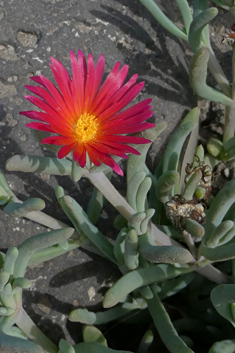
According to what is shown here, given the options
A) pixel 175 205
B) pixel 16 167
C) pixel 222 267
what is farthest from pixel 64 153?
pixel 222 267

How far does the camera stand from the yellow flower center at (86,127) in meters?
0.78

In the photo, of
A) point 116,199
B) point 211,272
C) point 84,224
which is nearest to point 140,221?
point 116,199

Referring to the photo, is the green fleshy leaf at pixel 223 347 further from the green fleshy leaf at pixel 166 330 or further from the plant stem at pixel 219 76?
the plant stem at pixel 219 76

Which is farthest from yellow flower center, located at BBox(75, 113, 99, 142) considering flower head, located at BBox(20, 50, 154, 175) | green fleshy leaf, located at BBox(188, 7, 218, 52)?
green fleshy leaf, located at BBox(188, 7, 218, 52)

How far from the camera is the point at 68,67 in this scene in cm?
118

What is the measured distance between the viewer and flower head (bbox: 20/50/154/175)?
73 cm

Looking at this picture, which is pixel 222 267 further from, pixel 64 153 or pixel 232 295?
pixel 64 153

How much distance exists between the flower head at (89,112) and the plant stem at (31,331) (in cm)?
39

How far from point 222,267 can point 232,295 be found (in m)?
0.36

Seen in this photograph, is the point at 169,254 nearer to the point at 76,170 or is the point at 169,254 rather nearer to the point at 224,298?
the point at 224,298

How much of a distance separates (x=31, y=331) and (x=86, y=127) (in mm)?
475

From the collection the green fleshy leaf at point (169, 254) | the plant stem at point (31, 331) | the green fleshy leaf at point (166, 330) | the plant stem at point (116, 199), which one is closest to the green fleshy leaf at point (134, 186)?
the plant stem at point (116, 199)

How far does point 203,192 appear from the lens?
0.96 metres

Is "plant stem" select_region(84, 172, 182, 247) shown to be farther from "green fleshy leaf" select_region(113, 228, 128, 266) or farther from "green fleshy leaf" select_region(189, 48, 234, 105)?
"green fleshy leaf" select_region(189, 48, 234, 105)
